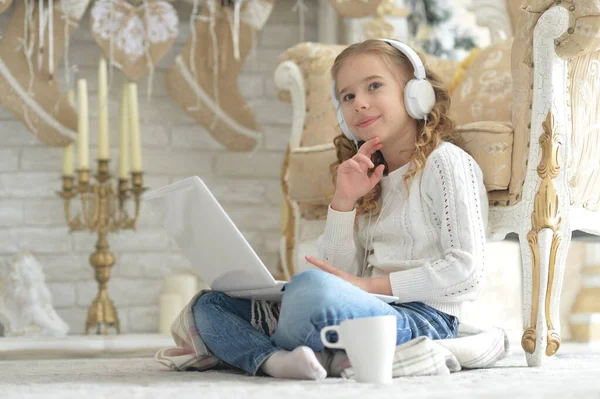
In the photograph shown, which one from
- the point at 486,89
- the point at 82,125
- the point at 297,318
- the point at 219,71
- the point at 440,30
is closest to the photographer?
the point at 297,318

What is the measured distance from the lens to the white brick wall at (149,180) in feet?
8.97

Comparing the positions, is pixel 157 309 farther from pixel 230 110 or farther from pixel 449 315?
pixel 449 315

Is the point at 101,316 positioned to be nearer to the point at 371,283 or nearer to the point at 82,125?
the point at 82,125

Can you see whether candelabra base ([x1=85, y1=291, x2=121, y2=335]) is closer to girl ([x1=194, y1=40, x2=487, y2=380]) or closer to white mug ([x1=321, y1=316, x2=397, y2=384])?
girl ([x1=194, y1=40, x2=487, y2=380])

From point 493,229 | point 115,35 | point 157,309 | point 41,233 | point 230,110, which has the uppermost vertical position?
point 115,35

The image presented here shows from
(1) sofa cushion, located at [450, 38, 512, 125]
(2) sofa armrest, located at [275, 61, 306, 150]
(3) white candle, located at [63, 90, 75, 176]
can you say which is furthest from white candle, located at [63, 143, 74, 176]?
(1) sofa cushion, located at [450, 38, 512, 125]

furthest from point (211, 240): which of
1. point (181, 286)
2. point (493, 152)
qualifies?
point (181, 286)

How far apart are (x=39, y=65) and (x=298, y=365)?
1800 mm

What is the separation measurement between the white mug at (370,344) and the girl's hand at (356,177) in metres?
0.39

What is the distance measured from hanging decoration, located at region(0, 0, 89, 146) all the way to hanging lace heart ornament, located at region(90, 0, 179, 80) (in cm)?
8

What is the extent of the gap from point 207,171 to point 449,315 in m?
1.59

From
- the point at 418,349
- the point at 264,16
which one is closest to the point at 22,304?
the point at 264,16

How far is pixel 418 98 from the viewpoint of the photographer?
1.44 meters

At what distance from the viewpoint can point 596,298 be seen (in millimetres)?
2730
